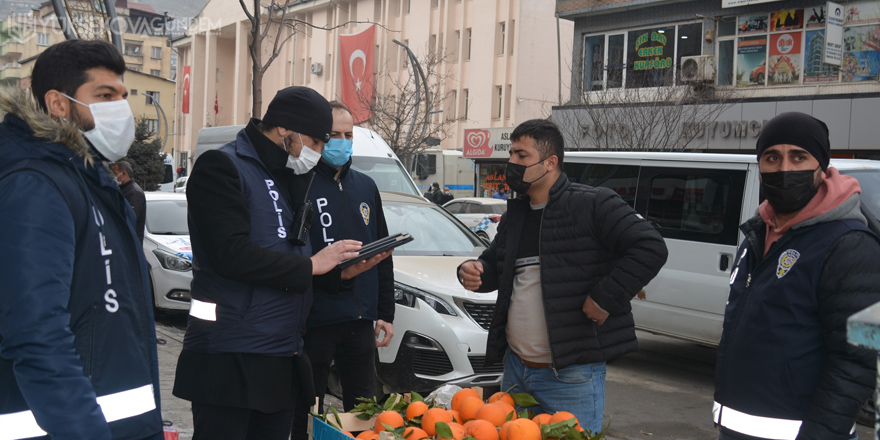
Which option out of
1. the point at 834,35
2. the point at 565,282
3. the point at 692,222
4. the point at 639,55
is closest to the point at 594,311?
the point at 565,282

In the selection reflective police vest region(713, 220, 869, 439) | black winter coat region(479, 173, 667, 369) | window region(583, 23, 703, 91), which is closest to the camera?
reflective police vest region(713, 220, 869, 439)

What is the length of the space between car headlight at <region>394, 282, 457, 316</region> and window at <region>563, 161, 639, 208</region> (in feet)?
7.25

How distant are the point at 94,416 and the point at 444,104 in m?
38.7

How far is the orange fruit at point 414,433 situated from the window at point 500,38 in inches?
1397

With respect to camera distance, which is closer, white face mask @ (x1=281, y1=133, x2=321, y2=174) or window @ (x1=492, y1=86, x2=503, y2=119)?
white face mask @ (x1=281, y1=133, x2=321, y2=174)

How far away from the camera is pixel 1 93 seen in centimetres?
204

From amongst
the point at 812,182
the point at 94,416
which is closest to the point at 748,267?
the point at 812,182

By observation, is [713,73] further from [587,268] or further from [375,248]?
[375,248]

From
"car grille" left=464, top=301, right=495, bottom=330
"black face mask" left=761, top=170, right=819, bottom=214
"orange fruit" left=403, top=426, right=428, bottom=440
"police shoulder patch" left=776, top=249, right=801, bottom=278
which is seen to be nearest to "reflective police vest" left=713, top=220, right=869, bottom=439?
"police shoulder patch" left=776, top=249, right=801, bottom=278

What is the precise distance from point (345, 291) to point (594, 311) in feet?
3.91

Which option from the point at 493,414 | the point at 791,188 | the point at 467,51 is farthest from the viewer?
the point at 467,51

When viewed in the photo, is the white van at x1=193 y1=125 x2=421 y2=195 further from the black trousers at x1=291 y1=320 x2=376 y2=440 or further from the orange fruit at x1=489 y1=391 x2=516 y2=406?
the orange fruit at x1=489 y1=391 x2=516 y2=406

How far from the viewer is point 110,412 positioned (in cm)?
208

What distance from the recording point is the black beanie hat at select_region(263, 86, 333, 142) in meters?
3.19
